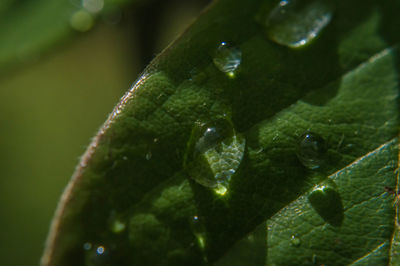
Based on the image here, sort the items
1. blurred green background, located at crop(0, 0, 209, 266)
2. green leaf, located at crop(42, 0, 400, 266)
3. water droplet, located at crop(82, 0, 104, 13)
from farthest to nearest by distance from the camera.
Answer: blurred green background, located at crop(0, 0, 209, 266) → water droplet, located at crop(82, 0, 104, 13) → green leaf, located at crop(42, 0, 400, 266)

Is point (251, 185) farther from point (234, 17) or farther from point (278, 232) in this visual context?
point (234, 17)

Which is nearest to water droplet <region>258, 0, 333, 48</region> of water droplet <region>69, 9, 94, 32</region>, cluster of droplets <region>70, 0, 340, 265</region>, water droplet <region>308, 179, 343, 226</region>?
cluster of droplets <region>70, 0, 340, 265</region>

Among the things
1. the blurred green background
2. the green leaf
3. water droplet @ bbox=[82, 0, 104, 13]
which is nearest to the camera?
the green leaf

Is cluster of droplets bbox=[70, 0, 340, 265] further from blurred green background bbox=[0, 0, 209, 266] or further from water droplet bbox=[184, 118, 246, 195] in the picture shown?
blurred green background bbox=[0, 0, 209, 266]

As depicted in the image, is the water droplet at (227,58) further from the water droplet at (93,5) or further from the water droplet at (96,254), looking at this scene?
the water droplet at (93,5)

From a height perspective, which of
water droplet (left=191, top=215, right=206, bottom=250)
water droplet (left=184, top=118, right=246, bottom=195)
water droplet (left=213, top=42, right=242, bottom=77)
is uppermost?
water droplet (left=213, top=42, right=242, bottom=77)

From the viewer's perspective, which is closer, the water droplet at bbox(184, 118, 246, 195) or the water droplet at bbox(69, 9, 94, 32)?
the water droplet at bbox(184, 118, 246, 195)

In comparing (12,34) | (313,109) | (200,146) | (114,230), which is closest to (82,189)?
(114,230)
